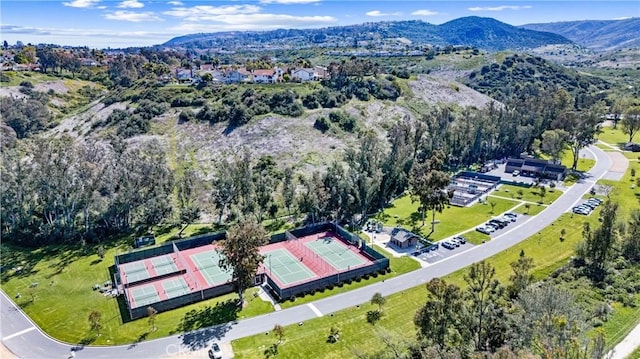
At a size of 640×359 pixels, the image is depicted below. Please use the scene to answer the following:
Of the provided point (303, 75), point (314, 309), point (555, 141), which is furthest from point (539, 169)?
point (303, 75)

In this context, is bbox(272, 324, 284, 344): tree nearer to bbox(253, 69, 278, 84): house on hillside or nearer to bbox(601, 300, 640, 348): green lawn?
bbox(601, 300, 640, 348): green lawn

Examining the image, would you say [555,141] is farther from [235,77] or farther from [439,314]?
[235,77]

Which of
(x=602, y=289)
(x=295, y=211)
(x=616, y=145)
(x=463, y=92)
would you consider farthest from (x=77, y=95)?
(x=616, y=145)

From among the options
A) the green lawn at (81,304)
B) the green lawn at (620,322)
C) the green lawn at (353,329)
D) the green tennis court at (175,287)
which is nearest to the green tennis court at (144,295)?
the green tennis court at (175,287)

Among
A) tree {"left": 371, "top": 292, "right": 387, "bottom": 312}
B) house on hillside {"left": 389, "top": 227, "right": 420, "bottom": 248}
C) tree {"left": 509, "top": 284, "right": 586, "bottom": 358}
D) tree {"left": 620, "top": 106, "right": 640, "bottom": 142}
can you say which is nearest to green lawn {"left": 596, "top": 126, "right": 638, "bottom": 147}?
tree {"left": 620, "top": 106, "right": 640, "bottom": 142}

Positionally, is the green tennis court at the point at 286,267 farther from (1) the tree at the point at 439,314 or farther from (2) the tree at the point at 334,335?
(1) the tree at the point at 439,314

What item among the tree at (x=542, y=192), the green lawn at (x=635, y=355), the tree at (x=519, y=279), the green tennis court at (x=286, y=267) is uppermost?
the tree at (x=519, y=279)
